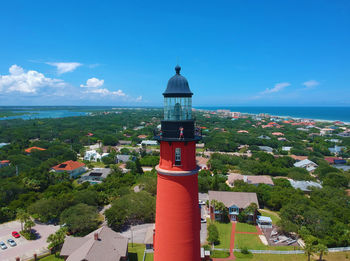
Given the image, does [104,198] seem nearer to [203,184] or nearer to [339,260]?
[203,184]

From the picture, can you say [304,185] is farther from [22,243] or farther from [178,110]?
[22,243]

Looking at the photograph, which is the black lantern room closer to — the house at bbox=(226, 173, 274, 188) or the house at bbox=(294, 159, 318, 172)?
the house at bbox=(226, 173, 274, 188)

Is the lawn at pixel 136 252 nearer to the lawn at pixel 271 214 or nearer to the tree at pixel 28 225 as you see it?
the tree at pixel 28 225

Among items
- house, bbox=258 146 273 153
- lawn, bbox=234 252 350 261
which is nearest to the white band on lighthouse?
lawn, bbox=234 252 350 261

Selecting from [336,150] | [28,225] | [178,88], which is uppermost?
[178,88]

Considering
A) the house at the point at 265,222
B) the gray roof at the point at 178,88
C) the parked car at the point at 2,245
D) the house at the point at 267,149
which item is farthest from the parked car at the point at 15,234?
the house at the point at 267,149

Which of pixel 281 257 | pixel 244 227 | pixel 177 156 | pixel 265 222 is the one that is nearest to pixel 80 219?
pixel 244 227

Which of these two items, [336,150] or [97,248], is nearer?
[97,248]
